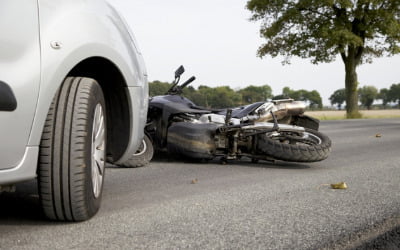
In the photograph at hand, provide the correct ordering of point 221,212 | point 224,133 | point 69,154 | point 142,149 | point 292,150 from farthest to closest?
point 142,149
point 224,133
point 292,150
point 221,212
point 69,154

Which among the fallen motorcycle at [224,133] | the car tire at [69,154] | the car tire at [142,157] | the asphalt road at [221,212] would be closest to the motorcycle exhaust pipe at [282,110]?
the fallen motorcycle at [224,133]

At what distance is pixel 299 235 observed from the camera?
2.75m

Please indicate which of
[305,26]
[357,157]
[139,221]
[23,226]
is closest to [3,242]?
[23,226]

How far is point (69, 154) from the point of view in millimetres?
2725

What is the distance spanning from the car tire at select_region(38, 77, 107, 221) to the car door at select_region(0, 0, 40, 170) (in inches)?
7.3

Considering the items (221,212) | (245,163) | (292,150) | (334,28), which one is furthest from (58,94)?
(334,28)

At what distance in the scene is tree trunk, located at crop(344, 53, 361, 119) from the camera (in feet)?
87.6

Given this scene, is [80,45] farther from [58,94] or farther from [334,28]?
[334,28]

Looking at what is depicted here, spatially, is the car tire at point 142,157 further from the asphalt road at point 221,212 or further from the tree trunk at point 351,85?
the tree trunk at point 351,85

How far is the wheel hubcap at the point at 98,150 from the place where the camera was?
120 inches

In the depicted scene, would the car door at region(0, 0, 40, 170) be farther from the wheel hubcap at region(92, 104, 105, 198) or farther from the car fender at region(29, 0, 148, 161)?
the wheel hubcap at region(92, 104, 105, 198)

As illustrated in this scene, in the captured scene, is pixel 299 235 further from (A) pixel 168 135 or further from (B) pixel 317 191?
(A) pixel 168 135

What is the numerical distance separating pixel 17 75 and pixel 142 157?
140 inches

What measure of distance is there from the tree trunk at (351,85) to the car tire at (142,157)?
70.9 ft
